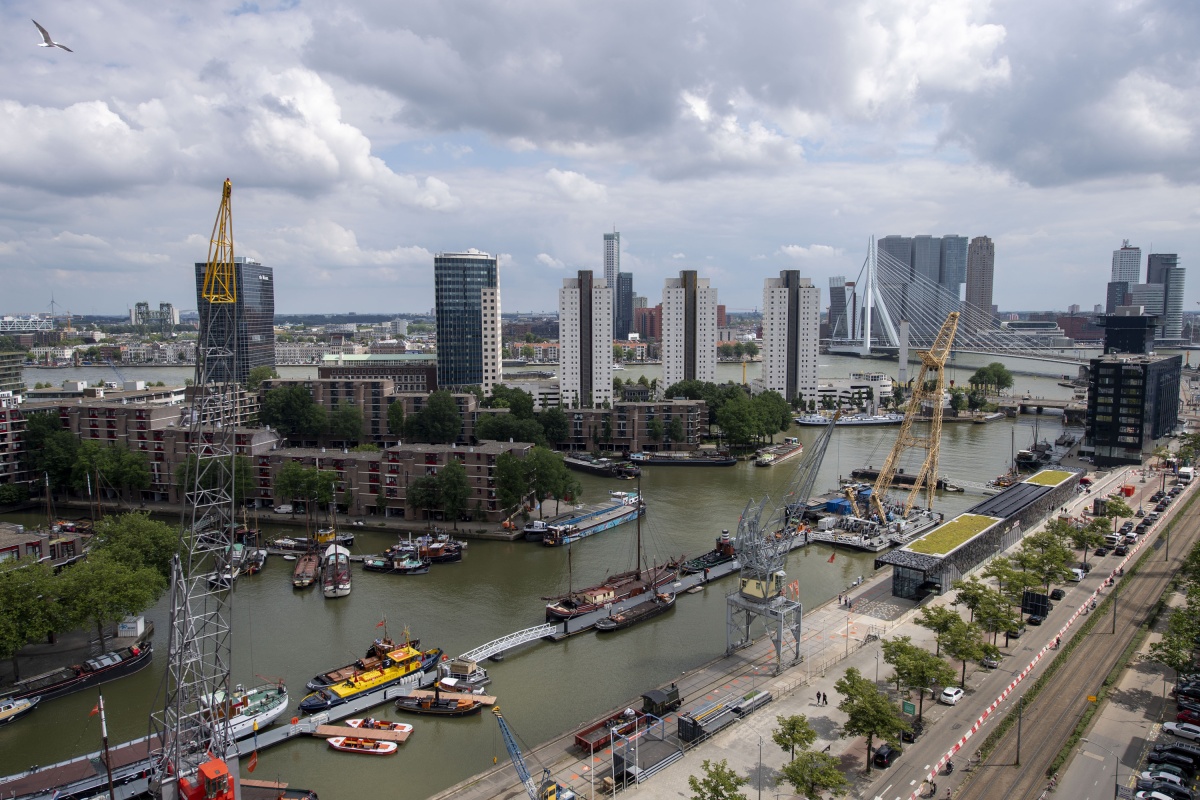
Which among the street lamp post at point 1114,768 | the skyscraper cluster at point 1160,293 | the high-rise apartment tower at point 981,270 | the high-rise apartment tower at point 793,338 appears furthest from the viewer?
the high-rise apartment tower at point 981,270

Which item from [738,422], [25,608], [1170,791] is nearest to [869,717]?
[1170,791]

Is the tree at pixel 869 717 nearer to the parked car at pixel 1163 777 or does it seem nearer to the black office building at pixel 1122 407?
the parked car at pixel 1163 777

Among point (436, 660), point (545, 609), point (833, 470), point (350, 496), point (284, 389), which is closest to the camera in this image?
point (436, 660)

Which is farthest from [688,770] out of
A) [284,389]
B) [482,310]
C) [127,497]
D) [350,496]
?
[482,310]

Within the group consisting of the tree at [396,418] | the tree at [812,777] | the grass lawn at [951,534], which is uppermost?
the tree at [396,418]

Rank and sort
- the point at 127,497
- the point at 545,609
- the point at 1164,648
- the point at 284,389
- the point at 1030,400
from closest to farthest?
the point at 1164,648 < the point at 545,609 < the point at 127,497 < the point at 284,389 < the point at 1030,400

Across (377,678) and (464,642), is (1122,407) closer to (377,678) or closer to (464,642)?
(464,642)

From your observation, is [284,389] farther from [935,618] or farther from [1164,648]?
[1164,648]

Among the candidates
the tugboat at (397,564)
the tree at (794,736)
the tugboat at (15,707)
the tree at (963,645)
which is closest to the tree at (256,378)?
the tugboat at (397,564)
